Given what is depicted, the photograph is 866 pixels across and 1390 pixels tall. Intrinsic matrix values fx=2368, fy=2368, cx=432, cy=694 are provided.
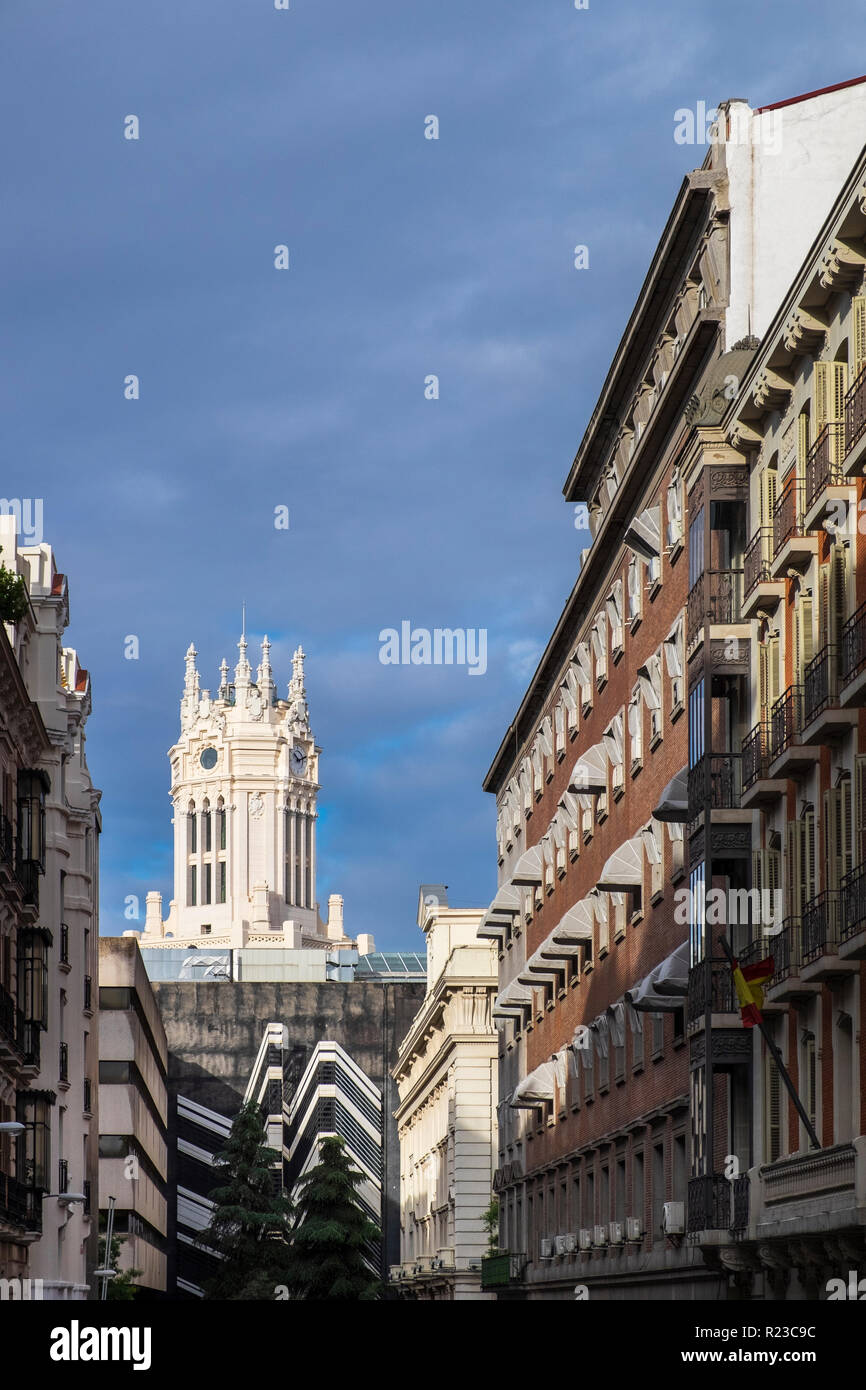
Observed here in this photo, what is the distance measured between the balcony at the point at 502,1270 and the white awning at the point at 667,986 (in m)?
28.7

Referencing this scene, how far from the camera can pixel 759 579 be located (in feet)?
121

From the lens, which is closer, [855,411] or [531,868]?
[855,411]

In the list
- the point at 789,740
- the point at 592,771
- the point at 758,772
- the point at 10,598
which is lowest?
the point at 758,772

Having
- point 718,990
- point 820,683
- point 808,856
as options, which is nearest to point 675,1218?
point 718,990

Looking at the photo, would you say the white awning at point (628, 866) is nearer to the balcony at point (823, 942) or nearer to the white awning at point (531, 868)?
the balcony at point (823, 942)

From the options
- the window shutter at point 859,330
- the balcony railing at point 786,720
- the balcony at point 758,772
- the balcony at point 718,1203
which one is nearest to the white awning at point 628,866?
the balcony at point 718,1203

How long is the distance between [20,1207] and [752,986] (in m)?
27.3

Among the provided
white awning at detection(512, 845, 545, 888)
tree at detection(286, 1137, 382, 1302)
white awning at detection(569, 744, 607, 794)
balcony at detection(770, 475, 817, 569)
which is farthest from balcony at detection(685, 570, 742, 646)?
tree at detection(286, 1137, 382, 1302)

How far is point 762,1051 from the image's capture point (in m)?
36.5

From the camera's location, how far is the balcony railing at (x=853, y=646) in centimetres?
3000

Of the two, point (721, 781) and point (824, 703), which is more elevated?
point (721, 781)

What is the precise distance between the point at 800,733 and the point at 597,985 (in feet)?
79.0

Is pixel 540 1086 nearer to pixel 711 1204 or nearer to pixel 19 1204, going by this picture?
pixel 19 1204

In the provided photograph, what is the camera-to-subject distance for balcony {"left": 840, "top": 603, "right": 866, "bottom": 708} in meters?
29.7
